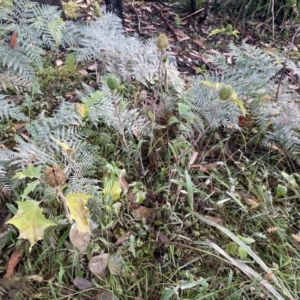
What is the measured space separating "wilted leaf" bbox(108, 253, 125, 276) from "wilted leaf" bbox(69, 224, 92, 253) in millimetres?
100

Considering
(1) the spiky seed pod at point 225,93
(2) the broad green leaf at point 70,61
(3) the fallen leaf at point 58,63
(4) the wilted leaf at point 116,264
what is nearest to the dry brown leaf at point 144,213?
(4) the wilted leaf at point 116,264

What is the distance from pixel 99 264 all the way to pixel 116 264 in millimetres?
58

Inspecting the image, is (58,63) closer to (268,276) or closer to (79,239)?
(79,239)

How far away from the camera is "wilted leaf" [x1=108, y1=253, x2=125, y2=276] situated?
4.70 feet

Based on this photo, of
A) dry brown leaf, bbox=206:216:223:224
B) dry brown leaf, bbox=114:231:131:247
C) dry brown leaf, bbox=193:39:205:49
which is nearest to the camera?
dry brown leaf, bbox=114:231:131:247

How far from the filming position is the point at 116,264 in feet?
4.75

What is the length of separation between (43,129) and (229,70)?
949 millimetres

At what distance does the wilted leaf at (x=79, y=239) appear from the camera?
1410mm

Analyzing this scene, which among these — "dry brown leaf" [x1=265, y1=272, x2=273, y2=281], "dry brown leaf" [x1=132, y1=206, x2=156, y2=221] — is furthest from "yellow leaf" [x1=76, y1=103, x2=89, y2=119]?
"dry brown leaf" [x1=265, y1=272, x2=273, y2=281]

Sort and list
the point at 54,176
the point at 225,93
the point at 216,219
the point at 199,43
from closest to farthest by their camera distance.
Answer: the point at 54,176 < the point at 225,93 < the point at 216,219 < the point at 199,43

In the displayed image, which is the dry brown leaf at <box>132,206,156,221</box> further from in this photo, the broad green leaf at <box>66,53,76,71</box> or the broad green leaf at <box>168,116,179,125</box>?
the broad green leaf at <box>66,53,76,71</box>

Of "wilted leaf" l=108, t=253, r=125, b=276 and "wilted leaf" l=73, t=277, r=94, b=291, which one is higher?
"wilted leaf" l=108, t=253, r=125, b=276

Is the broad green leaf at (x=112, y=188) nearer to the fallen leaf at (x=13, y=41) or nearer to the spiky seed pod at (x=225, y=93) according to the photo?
the spiky seed pod at (x=225, y=93)

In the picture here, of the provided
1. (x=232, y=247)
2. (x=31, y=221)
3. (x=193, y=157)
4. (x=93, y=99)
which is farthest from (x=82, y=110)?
(x=232, y=247)
